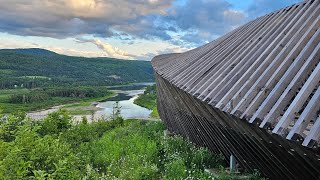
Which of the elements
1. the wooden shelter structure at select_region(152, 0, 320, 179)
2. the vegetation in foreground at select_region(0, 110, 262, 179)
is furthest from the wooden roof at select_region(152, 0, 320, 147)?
the vegetation in foreground at select_region(0, 110, 262, 179)

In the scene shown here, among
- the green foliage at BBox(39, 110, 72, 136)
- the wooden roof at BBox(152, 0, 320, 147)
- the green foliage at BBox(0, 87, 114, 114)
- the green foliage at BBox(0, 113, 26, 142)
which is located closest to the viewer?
the wooden roof at BBox(152, 0, 320, 147)

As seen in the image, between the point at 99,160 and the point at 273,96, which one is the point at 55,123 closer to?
the point at 99,160

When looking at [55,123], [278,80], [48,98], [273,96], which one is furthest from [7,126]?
[48,98]

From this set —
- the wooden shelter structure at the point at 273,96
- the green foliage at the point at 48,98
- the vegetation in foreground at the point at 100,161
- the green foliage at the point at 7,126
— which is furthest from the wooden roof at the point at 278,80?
the green foliage at the point at 48,98

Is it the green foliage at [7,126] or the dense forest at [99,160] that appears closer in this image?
the dense forest at [99,160]

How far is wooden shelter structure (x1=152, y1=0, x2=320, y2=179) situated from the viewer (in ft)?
12.9

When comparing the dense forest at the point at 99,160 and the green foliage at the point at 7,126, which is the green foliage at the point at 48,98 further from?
the dense forest at the point at 99,160

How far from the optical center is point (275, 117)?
13.7ft

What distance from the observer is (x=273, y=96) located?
459cm

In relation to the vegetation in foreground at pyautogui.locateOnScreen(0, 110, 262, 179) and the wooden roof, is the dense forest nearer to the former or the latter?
the vegetation in foreground at pyautogui.locateOnScreen(0, 110, 262, 179)

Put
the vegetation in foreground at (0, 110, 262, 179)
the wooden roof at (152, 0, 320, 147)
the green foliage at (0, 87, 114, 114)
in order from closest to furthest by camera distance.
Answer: the wooden roof at (152, 0, 320, 147) → the vegetation in foreground at (0, 110, 262, 179) → the green foliage at (0, 87, 114, 114)

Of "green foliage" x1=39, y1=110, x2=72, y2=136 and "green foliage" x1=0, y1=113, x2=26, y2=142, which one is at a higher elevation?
"green foliage" x1=0, y1=113, x2=26, y2=142

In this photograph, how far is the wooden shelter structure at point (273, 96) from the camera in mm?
3943

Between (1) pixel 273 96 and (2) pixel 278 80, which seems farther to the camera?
(2) pixel 278 80
